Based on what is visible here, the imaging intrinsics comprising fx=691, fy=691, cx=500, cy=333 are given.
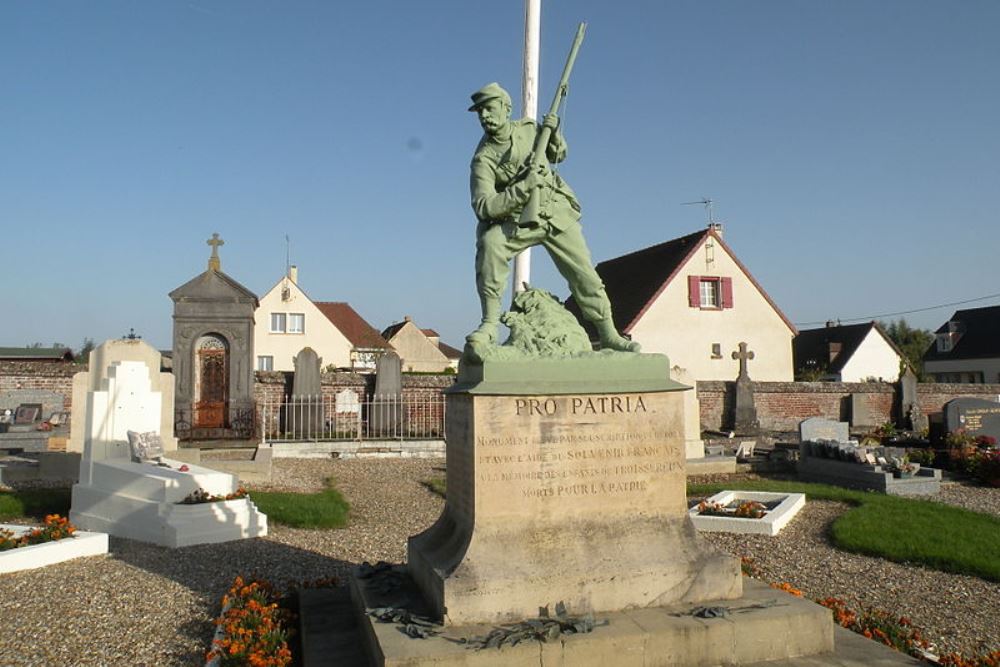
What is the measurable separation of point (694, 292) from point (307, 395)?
15.0 meters

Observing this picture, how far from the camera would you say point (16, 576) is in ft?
20.2

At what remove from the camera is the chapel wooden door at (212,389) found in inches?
705

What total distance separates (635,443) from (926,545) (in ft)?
15.1

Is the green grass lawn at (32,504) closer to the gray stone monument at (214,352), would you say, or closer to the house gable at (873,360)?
the gray stone monument at (214,352)

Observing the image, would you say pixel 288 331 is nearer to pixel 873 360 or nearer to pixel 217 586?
pixel 873 360

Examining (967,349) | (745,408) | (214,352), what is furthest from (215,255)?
(967,349)

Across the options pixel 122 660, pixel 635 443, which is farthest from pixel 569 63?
pixel 122 660

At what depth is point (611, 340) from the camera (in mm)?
4883

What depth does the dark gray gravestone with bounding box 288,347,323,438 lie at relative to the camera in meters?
18.1

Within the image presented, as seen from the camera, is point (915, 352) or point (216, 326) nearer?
point (216, 326)

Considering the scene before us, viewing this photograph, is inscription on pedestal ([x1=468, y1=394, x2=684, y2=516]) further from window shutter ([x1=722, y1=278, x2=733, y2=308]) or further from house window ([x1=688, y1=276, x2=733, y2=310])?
window shutter ([x1=722, y1=278, x2=733, y2=308])

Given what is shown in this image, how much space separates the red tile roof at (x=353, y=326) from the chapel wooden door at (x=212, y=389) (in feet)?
56.4

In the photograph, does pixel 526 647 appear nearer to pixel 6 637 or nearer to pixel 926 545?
pixel 6 637

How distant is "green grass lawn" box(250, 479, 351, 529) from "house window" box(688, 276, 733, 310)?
1882cm
